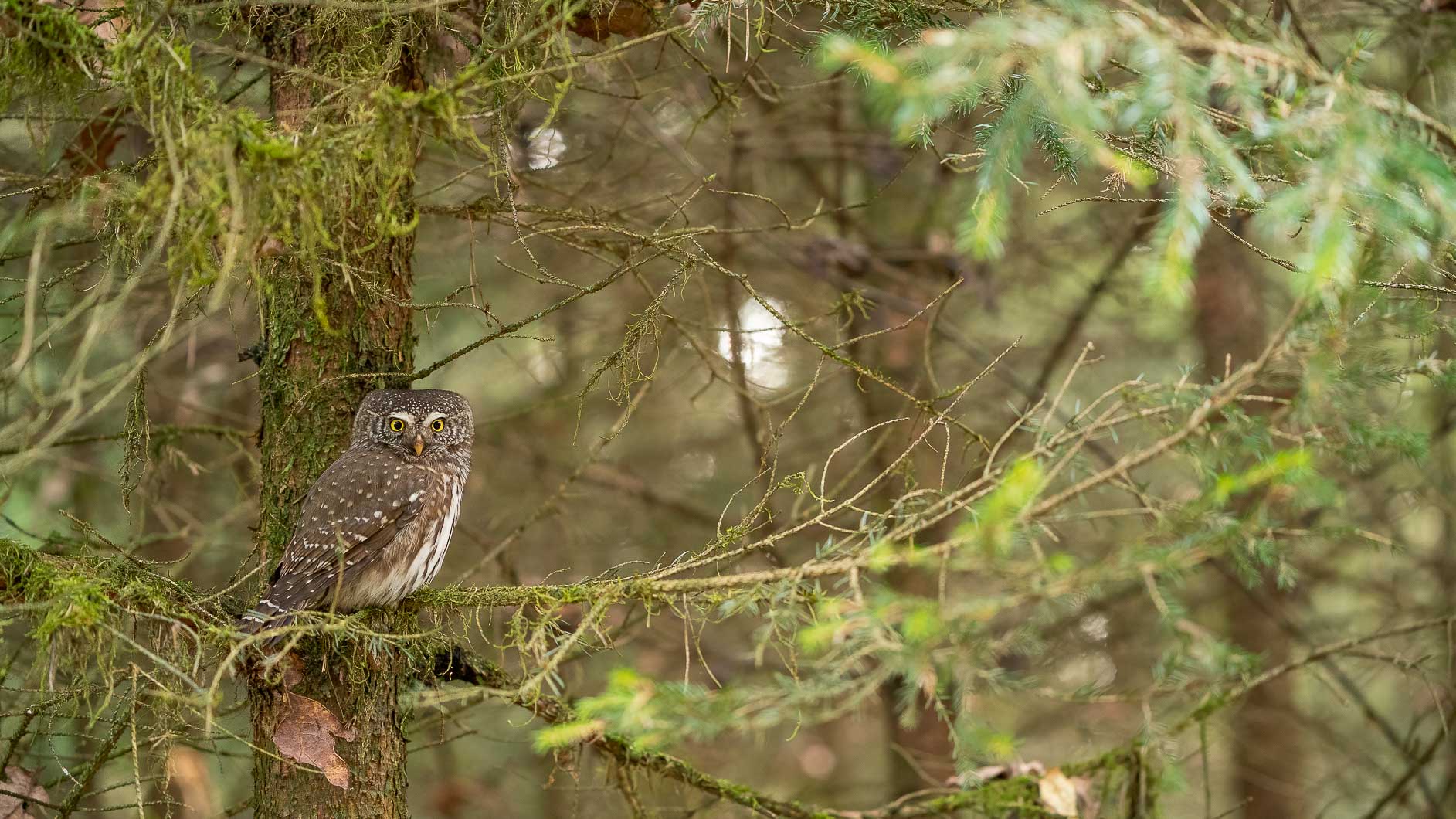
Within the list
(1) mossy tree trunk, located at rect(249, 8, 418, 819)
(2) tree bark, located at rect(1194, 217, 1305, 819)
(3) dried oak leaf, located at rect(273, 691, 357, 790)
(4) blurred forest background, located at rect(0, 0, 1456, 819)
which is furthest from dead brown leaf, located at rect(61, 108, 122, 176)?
(2) tree bark, located at rect(1194, 217, 1305, 819)

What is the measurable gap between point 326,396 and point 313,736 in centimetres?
106

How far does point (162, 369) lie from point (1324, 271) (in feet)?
20.5

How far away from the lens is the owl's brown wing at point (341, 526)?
351cm

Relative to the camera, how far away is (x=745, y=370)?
5.50m

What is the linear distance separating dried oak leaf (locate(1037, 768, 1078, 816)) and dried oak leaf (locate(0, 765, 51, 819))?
283 cm

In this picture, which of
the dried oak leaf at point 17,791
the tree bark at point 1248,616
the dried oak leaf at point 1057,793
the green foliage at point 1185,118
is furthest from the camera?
the tree bark at point 1248,616

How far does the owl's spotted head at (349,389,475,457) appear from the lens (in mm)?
3848

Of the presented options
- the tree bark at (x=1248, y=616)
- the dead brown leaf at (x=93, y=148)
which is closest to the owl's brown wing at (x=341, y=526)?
the dead brown leaf at (x=93, y=148)

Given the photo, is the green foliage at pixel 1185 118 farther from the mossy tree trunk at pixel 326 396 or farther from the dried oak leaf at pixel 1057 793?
the mossy tree trunk at pixel 326 396

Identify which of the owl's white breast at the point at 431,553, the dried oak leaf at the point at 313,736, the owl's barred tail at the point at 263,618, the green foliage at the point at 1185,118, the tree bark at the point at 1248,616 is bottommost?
the tree bark at the point at 1248,616

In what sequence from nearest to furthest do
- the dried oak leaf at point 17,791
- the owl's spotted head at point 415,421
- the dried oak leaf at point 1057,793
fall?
the dried oak leaf at point 1057,793
the dried oak leaf at point 17,791
the owl's spotted head at point 415,421

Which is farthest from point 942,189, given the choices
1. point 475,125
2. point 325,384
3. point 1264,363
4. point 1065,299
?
point 1264,363

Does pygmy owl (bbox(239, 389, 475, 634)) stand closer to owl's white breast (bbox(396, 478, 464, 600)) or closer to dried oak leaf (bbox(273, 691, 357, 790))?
owl's white breast (bbox(396, 478, 464, 600))

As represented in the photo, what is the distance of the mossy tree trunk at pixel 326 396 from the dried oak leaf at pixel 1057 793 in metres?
1.81
